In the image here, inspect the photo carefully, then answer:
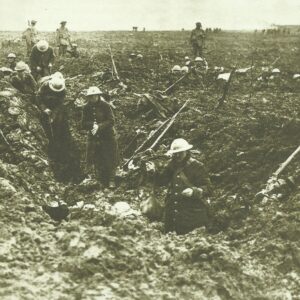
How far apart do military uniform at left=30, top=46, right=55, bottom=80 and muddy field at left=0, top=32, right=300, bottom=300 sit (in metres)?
0.69

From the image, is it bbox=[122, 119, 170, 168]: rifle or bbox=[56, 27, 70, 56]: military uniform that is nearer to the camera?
bbox=[122, 119, 170, 168]: rifle

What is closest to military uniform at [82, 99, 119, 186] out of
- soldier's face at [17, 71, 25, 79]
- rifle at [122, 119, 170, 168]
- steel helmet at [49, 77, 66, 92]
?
rifle at [122, 119, 170, 168]

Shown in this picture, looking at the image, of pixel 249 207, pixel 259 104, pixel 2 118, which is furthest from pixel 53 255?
pixel 259 104

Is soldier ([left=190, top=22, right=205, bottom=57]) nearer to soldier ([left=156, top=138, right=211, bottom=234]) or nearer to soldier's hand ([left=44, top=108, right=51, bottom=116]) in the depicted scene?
soldier's hand ([left=44, top=108, right=51, bottom=116])

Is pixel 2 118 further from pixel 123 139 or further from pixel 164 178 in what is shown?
pixel 164 178

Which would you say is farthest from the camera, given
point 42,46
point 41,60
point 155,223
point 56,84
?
point 41,60

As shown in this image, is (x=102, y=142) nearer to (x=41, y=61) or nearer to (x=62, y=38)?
(x=41, y=61)

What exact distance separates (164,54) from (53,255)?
11.3 meters

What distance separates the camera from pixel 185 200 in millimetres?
5594

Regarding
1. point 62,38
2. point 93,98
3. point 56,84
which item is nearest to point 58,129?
point 56,84

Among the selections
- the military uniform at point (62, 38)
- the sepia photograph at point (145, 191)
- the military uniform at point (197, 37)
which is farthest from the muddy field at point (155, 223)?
the military uniform at point (62, 38)

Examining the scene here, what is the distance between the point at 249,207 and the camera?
6.03 m

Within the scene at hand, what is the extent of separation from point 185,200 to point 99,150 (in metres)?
2.01

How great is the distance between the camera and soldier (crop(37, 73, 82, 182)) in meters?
7.15
